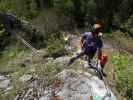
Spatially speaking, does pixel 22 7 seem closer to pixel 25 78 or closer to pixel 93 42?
pixel 25 78

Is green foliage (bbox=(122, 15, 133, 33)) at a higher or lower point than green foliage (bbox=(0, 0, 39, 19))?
lower

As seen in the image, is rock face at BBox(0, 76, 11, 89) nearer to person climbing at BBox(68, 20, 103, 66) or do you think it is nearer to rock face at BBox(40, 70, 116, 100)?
rock face at BBox(40, 70, 116, 100)

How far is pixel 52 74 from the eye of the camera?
793 cm

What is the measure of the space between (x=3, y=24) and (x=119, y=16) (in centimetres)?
768

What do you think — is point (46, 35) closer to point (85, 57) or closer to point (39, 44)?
point (39, 44)

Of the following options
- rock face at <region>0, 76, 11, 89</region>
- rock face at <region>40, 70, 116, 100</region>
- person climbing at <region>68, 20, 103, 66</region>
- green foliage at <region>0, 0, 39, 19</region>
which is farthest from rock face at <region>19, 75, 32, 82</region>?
green foliage at <region>0, 0, 39, 19</region>

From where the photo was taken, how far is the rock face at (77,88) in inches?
279

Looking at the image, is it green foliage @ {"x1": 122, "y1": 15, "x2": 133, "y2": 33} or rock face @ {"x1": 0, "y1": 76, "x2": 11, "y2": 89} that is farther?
green foliage @ {"x1": 122, "y1": 15, "x2": 133, "y2": 33}

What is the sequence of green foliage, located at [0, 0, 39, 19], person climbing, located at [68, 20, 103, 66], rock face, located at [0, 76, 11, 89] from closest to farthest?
person climbing, located at [68, 20, 103, 66], rock face, located at [0, 76, 11, 89], green foliage, located at [0, 0, 39, 19]

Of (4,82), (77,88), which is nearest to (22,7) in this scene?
(4,82)

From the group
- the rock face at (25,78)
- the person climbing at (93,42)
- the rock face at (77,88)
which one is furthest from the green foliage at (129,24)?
the rock face at (25,78)

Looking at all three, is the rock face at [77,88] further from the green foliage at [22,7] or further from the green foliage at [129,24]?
the green foliage at [129,24]

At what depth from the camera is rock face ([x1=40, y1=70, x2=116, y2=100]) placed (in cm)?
709

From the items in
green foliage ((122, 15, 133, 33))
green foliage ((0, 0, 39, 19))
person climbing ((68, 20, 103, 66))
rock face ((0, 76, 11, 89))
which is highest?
person climbing ((68, 20, 103, 66))
